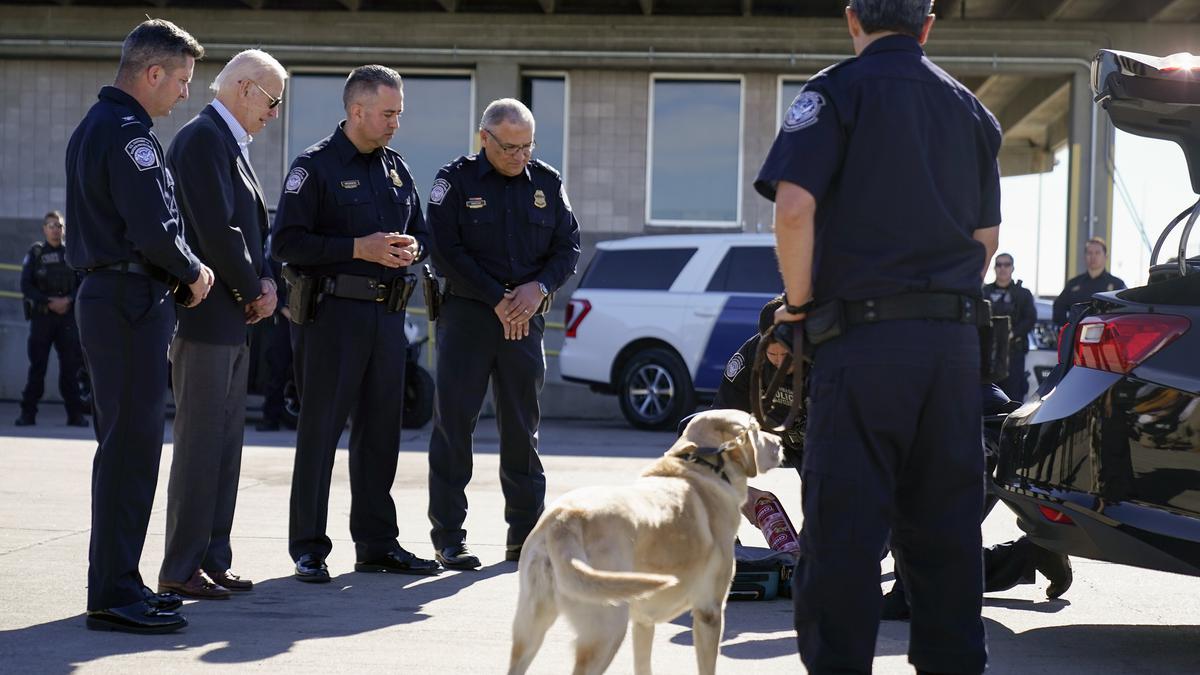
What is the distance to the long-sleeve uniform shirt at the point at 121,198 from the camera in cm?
457

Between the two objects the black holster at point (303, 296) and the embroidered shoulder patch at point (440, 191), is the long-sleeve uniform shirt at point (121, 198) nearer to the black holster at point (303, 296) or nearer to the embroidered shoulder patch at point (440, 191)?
the black holster at point (303, 296)

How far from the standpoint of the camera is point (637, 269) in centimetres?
1448

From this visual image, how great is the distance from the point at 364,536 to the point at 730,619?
71.0 inches

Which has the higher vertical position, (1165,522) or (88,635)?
(1165,522)

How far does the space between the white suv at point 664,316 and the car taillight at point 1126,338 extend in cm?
913

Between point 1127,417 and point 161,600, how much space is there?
132 inches

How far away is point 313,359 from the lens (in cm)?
596


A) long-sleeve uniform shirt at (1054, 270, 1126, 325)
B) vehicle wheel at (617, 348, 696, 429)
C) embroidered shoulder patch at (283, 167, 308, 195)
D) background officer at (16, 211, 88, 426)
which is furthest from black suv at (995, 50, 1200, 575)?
background officer at (16, 211, 88, 426)

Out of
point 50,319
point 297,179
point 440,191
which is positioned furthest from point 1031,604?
point 50,319

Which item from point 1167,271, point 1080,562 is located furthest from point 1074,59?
point 1167,271

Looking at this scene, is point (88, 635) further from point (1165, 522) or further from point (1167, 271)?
point (1167, 271)

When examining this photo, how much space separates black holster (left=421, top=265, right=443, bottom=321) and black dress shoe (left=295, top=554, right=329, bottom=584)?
4.19 feet

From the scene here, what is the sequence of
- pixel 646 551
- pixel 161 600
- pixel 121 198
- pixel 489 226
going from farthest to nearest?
pixel 489 226
pixel 161 600
pixel 121 198
pixel 646 551

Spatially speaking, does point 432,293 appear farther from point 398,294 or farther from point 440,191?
point 440,191
